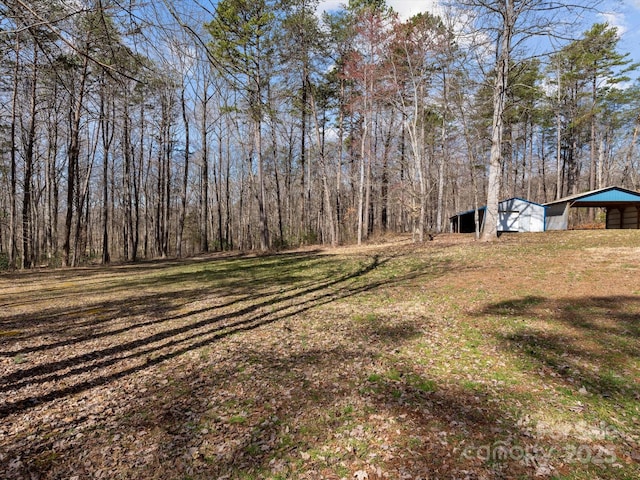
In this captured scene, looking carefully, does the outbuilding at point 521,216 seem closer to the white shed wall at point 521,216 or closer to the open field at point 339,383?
the white shed wall at point 521,216

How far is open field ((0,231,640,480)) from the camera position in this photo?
102 inches

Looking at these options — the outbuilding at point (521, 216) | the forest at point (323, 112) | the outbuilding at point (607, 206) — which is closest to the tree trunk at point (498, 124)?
the forest at point (323, 112)

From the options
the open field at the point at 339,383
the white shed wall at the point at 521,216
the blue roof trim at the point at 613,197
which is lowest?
the open field at the point at 339,383

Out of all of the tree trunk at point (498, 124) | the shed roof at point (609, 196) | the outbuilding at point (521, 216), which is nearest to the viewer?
the tree trunk at point (498, 124)

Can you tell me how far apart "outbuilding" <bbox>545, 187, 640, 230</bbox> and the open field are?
1308 cm

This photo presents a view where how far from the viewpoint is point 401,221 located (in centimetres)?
3925

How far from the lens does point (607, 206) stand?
63.3ft

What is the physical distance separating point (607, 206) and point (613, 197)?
6.24 ft

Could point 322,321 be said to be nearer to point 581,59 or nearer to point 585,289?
point 585,289

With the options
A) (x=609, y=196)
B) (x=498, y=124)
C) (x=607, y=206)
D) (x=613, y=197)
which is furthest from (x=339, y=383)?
(x=607, y=206)

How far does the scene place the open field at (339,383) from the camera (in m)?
2.58

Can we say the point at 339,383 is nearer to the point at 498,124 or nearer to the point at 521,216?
the point at 498,124

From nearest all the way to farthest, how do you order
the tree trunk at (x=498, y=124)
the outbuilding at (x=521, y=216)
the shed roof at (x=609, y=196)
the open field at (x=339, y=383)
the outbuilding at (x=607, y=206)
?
the open field at (x=339, y=383) → the tree trunk at (x=498, y=124) → the shed roof at (x=609, y=196) → the outbuilding at (x=607, y=206) → the outbuilding at (x=521, y=216)

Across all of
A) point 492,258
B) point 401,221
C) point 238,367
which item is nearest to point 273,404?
point 238,367
